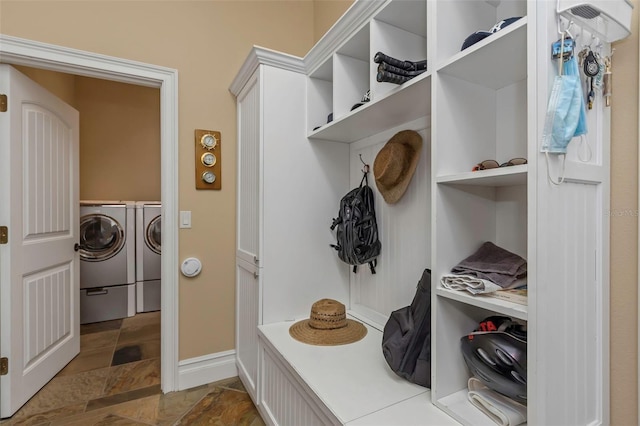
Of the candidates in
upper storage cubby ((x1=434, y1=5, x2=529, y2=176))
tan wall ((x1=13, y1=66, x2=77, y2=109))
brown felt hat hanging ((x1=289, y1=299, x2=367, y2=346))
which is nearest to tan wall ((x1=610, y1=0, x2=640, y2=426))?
upper storage cubby ((x1=434, y1=5, x2=529, y2=176))

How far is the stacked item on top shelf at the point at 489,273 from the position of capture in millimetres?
967

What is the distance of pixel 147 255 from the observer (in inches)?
149

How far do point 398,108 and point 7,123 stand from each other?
2273 mm

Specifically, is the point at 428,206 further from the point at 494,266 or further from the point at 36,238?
the point at 36,238

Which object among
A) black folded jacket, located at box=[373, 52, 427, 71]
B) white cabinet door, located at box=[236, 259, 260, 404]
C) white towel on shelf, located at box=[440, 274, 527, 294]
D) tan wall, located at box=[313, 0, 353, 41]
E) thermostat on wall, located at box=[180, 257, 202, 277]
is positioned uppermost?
tan wall, located at box=[313, 0, 353, 41]

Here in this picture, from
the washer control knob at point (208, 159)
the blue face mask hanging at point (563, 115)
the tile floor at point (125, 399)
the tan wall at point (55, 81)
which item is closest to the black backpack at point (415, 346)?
the blue face mask hanging at point (563, 115)

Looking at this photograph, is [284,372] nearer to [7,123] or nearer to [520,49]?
[520,49]

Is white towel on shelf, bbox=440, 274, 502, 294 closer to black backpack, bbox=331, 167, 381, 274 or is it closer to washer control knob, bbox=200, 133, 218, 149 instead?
black backpack, bbox=331, 167, 381, 274

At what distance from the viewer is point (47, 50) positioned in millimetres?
1807

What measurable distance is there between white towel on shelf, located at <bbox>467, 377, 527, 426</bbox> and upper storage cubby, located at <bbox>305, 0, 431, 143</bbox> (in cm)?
107

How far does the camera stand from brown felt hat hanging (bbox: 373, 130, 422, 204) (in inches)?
60.2

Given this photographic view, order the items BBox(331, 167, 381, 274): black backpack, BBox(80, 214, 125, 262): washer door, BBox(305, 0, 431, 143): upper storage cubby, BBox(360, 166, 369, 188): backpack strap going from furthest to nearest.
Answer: BBox(80, 214, 125, 262): washer door
BBox(360, 166, 369, 188): backpack strap
BBox(331, 167, 381, 274): black backpack
BBox(305, 0, 431, 143): upper storage cubby

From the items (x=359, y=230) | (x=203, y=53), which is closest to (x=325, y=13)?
(x=203, y=53)

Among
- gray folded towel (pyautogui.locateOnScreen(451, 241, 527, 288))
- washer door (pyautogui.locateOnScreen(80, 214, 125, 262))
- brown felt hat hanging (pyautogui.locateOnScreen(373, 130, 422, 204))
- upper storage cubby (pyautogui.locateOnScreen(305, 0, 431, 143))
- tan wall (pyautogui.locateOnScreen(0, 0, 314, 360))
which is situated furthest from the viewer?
washer door (pyautogui.locateOnScreen(80, 214, 125, 262))
